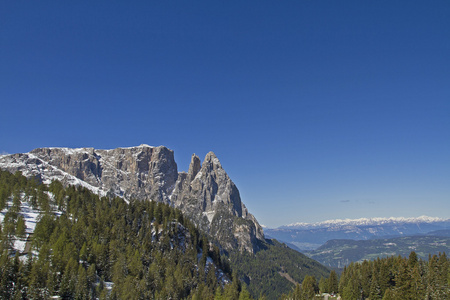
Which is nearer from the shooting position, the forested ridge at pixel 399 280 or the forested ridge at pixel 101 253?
the forested ridge at pixel 399 280

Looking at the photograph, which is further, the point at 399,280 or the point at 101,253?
the point at 101,253

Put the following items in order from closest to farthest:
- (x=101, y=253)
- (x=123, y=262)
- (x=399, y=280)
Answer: (x=399, y=280), (x=101, y=253), (x=123, y=262)

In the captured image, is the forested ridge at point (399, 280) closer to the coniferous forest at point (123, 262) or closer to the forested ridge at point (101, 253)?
the coniferous forest at point (123, 262)

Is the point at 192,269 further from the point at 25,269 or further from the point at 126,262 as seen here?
the point at 25,269

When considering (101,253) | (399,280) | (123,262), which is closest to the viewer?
(399,280)

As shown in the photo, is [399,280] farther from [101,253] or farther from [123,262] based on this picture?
[101,253]

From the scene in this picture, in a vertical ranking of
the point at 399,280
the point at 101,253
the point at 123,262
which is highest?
the point at 101,253

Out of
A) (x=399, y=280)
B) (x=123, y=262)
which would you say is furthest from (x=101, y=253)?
(x=399, y=280)

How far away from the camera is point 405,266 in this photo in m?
Answer: 93.6

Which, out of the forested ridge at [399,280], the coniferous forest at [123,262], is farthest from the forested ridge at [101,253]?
the forested ridge at [399,280]

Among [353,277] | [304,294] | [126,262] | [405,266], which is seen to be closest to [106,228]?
[126,262]

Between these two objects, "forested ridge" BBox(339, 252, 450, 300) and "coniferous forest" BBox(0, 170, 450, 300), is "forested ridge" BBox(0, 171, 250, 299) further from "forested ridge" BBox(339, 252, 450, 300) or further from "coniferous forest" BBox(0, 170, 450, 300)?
"forested ridge" BBox(339, 252, 450, 300)

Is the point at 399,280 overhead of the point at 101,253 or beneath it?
beneath

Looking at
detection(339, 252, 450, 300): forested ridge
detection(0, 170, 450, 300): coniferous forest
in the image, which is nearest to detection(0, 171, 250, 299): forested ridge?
detection(0, 170, 450, 300): coniferous forest
